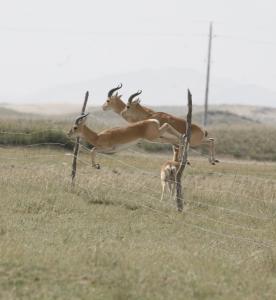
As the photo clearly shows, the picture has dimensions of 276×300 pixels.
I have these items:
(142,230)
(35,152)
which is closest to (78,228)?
(142,230)

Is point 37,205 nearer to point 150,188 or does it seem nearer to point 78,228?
point 78,228

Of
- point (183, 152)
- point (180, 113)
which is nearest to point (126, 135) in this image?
point (183, 152)

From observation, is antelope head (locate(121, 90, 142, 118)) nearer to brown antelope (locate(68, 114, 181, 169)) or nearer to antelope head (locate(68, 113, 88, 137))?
brown antelope (locate(68, 114, 181, 169))

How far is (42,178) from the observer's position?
18.3 meters

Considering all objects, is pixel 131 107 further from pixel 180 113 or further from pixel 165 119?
pixel 180 113

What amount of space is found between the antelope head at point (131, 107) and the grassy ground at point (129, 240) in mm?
1940

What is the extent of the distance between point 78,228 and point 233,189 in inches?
365

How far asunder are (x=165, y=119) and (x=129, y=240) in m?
3.82

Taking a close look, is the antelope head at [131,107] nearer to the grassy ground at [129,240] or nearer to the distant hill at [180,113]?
the grassy ground at [129,240]

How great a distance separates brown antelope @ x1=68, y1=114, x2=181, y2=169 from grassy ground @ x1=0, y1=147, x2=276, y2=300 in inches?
50.3

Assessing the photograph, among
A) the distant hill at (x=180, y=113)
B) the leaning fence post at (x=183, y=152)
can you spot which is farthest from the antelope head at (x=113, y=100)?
the distant hill at (x=180, y=113)

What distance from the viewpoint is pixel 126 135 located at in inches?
566

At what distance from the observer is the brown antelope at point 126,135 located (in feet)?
45.6

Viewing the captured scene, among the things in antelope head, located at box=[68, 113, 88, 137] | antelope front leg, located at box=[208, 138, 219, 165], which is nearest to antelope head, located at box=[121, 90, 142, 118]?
antelope head, located at box=[68, 113, 88, 137]
